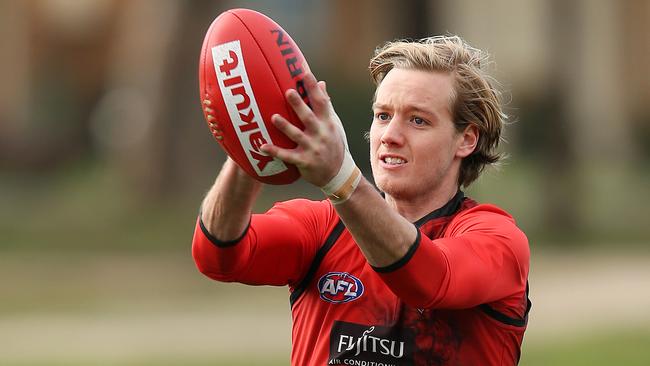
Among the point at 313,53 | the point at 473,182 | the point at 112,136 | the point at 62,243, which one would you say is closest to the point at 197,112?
the point at 62,243

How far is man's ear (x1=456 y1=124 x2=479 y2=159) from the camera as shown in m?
5.15

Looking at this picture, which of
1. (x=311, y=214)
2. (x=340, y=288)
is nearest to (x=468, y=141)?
(x=311, y=214)

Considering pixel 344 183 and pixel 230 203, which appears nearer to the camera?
pixel 344 183

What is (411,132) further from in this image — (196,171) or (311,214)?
(196,171)

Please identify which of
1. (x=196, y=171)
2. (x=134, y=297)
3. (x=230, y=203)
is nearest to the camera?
(x=230, y=203)

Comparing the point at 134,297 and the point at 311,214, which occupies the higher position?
the point at 134,297

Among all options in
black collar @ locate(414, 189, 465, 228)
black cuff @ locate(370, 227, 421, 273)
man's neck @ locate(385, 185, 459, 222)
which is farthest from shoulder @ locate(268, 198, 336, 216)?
black cuff @ locate(370, 227, 421, 273)

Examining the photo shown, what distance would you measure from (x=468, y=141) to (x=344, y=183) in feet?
3.65

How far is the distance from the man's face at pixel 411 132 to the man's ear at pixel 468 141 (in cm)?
11

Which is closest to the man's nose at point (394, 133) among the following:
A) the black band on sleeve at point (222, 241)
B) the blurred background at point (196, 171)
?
the black band on sleeve at point (222, 241)

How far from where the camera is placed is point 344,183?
13.8 feet

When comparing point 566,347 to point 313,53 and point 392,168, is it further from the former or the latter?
point 313,53

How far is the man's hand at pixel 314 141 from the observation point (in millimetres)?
4117

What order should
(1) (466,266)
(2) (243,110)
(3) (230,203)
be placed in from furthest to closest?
1. (3) (230,203)
2. (1) (466,266)
3. (2) (243,110)
